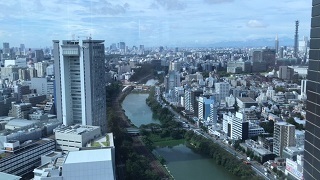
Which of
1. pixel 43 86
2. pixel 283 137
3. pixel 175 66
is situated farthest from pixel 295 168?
pixel 175 66

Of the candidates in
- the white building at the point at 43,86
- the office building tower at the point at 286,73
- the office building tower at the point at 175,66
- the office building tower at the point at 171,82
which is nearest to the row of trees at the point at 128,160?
the white building at the point at 43,86

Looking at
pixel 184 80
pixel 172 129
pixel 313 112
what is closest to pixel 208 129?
pixel 172 129

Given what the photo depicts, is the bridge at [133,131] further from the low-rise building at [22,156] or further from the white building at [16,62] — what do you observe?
the white building at [16,62]

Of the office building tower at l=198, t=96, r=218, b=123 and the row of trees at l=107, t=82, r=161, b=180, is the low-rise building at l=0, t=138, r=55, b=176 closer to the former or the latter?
the row of trees at l=107, t=82, r=161, b=180

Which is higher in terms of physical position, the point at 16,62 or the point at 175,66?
the point at 16,62

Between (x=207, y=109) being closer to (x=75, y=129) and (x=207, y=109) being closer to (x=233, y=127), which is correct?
(x=233, y=127)

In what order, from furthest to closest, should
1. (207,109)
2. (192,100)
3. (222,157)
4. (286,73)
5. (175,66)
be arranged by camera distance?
(175,66) < (286,73) < (192,100) < (207,109) < (222,157)

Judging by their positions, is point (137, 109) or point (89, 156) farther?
point (137, 109)

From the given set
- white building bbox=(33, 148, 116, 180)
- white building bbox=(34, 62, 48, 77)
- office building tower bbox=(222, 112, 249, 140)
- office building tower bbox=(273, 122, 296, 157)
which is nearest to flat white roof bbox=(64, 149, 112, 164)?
white building bbox=(33, 148, 116, 180)
